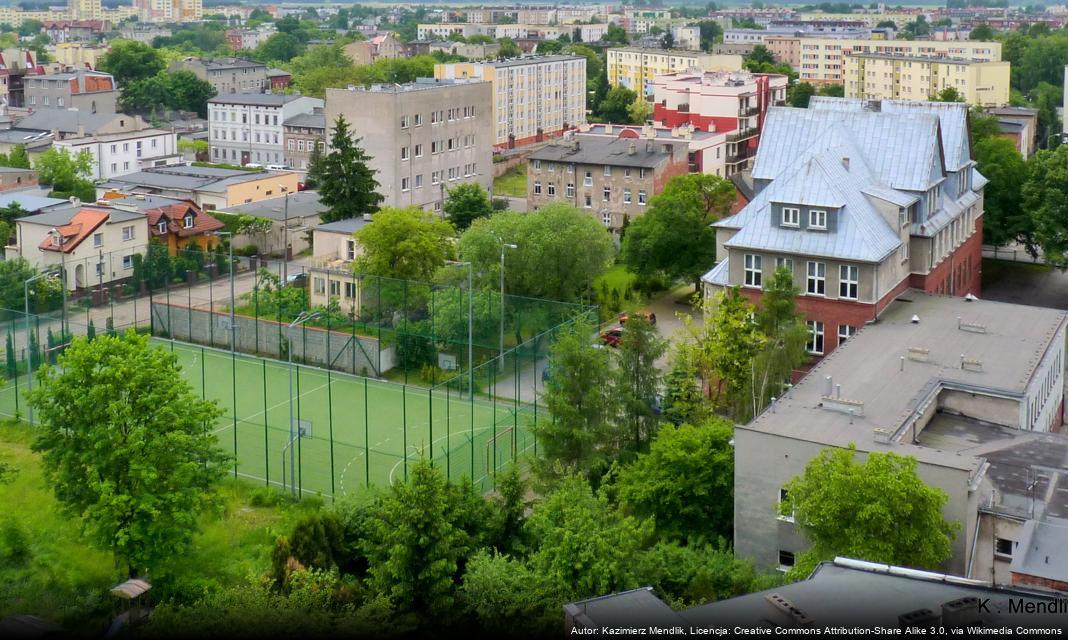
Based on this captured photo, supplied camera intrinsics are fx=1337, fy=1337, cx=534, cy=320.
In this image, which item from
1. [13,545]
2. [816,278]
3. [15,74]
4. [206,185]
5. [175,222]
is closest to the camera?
[13,545]

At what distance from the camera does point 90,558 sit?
26141 millimetres

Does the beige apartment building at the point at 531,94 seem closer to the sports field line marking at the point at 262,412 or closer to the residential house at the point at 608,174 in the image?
the residential house at the point at 608,174

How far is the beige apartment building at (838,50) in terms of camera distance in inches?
4872

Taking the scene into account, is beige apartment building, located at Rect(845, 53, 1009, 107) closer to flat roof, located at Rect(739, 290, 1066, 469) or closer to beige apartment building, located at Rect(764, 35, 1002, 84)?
beige apartment building, located at Rect(764, 35, 1002, 84)

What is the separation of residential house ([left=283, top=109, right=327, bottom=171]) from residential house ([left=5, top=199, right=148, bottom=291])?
25.5 meters

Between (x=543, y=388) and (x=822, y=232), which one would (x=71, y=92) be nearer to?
(x=543, y=388)

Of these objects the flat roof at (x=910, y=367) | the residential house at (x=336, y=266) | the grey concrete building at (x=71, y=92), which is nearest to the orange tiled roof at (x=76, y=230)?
the residential house at (x=336, y=266)

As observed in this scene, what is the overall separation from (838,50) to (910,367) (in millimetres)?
A: 115716

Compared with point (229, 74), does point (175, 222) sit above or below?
below

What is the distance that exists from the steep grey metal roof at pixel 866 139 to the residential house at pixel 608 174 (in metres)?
15.8

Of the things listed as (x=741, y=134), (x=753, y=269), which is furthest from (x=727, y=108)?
(x=753, y=269)

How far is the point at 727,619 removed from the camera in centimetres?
1628

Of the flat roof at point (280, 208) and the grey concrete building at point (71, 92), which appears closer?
the flat roof at point (280, 208)

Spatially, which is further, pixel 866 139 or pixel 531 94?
pixel 531 94
